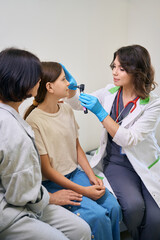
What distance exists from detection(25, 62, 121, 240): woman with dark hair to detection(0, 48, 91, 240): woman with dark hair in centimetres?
13

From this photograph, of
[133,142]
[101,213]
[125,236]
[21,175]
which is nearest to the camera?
[21,175]

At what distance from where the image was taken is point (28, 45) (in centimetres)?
179

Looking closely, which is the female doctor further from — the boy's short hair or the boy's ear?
the boy's short hair

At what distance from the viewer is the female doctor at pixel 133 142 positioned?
1.33 meters

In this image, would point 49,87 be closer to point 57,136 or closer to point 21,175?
point 57,136

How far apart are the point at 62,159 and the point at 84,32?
4.44 ft

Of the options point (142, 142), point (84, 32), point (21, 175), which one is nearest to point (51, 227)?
point (21, 175)

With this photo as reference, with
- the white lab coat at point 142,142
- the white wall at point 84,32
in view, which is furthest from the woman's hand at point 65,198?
the white wall at point 84,32

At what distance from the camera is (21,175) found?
91 cm

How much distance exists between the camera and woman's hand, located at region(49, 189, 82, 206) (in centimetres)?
114

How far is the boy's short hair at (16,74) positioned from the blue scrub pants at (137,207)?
2.76 feet

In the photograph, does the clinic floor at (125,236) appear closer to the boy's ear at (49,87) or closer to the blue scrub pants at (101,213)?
the blue scrub pants at (101,213)

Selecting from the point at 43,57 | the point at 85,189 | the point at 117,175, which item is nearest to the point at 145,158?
the point at 117,175

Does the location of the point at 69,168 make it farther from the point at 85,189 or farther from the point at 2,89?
the point at 2,89
